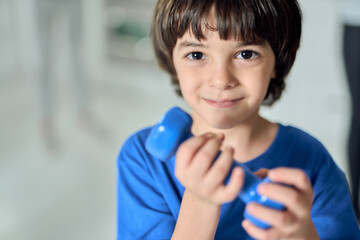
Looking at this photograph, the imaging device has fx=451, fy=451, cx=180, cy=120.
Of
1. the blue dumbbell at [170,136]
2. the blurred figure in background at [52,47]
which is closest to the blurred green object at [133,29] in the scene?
the blurred figure in background at [52,47]

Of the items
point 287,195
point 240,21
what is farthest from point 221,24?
point 287,195

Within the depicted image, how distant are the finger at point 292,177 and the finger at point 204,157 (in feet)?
0.22

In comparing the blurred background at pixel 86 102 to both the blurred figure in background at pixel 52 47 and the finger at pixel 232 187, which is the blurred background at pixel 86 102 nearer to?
the blurred figure in background at pixel 52 47

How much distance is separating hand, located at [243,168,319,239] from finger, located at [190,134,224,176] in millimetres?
60

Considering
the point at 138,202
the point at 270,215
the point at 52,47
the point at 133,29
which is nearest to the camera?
the point at 270,215

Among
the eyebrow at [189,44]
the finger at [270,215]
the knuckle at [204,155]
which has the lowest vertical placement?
the finger at [270,215]

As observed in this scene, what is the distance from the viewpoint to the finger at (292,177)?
0.48 m

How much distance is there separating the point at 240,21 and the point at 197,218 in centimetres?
27

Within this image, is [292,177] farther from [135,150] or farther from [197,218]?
[135,150]

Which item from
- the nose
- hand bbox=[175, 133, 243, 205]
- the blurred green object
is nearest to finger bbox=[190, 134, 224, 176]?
hand bbox=[175, 133, 243, 205]

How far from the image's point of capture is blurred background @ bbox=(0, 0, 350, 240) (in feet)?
6.02

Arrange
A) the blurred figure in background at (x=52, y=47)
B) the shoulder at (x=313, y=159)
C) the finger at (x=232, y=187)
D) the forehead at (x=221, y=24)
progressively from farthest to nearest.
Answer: the blurred figure in background at (x=52, y=47) < the shoulder at (x=313, y=159) < the forehead at (x=221, y=24) < the finger at (x=232, y=187)

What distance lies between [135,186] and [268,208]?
0.97 feet

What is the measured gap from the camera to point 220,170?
48cm
